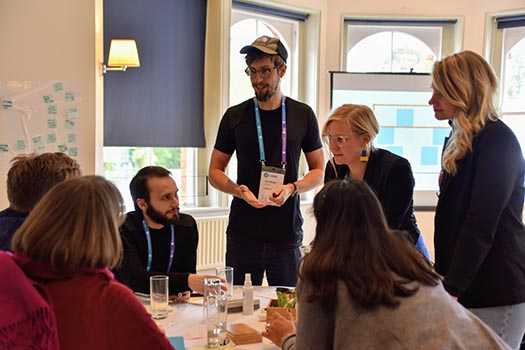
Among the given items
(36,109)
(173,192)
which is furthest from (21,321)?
(36,109)

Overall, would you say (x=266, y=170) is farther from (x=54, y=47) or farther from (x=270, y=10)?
(x=270, y=10)

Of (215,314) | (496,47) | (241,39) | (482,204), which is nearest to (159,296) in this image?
(215,314)

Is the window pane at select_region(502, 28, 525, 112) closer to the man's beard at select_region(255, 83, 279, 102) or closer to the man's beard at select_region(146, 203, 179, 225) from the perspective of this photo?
the man's beard at select_region(255, 83, 279, 102)

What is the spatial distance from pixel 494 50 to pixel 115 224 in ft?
16.3

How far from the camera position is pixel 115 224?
1.23m

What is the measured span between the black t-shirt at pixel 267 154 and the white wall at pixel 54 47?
1.33 meters

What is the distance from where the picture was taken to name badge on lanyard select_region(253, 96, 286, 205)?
8.25ft

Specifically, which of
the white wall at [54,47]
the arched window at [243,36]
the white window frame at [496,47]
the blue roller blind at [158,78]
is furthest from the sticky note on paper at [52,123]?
the white window frame at [496,47]

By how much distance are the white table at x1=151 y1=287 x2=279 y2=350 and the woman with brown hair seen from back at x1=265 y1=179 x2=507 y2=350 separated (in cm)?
44

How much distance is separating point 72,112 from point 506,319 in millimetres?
2921

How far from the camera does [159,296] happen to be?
1.85 m

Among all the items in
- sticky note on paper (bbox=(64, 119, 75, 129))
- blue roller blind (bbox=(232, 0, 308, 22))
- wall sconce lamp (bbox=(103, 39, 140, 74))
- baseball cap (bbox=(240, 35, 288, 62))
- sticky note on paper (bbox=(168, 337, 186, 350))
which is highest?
blue roller blind (bbox=(232, 0, 308, 22))

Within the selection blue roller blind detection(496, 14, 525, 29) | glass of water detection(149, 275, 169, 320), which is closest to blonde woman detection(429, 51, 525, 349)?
glass of water detection(149, 275, 169, 320)

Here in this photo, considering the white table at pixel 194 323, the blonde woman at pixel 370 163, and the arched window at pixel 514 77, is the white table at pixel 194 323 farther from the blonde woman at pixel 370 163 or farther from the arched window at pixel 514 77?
the arched window at pixel 514 77
